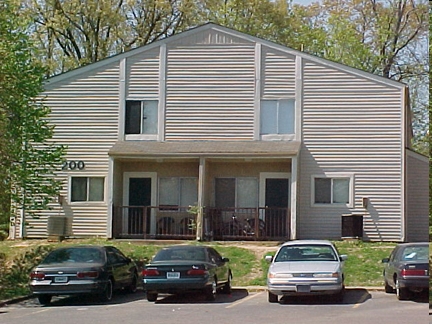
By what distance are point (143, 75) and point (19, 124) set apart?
7.24 m

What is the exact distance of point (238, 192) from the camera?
28.1 m

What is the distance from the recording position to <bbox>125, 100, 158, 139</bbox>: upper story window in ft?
92.4

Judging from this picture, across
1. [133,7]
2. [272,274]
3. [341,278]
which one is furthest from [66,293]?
[133,7]

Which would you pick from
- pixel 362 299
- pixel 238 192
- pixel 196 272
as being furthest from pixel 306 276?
pixel 238 192

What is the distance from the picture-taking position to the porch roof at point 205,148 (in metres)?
26.2

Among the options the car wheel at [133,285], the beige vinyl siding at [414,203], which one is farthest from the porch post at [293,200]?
the car wheel at [133,285]

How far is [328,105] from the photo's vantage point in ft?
90.0

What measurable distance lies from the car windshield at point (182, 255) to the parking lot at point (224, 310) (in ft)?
3.04

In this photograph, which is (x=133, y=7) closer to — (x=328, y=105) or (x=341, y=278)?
(x=328, y=105)

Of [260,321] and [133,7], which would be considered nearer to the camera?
[260,321]

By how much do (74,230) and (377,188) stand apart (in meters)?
10.6

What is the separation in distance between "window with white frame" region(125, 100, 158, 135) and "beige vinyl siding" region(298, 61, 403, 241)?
5.29 m

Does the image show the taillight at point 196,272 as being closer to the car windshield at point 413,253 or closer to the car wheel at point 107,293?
the car wheel at point 107,293

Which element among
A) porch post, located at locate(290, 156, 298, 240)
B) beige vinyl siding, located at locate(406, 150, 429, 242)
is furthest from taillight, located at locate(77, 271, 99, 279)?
beige vinyl siding, located at locate(406, 150, 429, 242)
